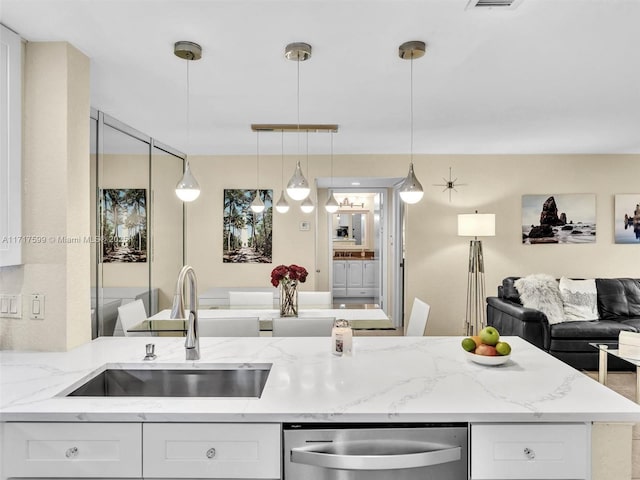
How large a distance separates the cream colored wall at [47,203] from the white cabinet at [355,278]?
638 cm

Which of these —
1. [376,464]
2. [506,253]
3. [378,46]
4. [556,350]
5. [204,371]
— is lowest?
[556,350]

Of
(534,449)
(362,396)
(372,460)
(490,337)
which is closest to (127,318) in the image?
(362,396)

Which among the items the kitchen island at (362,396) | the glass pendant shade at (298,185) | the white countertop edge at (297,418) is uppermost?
the glass pendant shade at (298,185)

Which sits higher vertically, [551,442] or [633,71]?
[633,71]

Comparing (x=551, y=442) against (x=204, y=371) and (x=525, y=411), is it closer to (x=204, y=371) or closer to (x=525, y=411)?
(x=525, y=411)

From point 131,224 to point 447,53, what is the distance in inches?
111

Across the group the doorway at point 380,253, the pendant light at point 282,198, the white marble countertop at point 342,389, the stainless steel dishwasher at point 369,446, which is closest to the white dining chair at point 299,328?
the white marble countertop at point 342,389

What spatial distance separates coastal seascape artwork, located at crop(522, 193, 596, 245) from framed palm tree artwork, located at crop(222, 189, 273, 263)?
3.31 m

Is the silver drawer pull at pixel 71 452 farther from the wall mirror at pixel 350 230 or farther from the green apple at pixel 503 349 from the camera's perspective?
the wall mirror at pixel 350 230

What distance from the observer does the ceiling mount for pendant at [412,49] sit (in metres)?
2.08

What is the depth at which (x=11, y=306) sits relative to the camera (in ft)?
6.40

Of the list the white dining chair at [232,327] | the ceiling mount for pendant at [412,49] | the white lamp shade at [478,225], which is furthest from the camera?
the white lamp shade at [478,225]

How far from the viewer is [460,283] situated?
532cm

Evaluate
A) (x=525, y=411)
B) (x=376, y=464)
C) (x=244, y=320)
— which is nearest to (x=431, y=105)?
(x=244, y=320)
